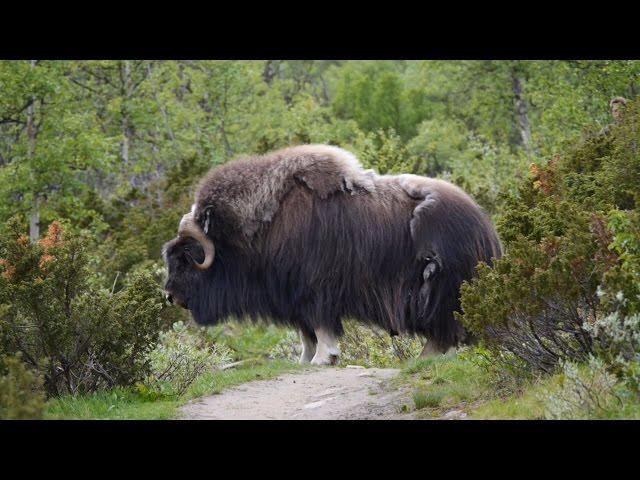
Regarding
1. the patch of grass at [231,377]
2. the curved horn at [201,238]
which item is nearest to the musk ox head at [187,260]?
the curved horn at [201,238]

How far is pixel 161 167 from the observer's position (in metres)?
19.8

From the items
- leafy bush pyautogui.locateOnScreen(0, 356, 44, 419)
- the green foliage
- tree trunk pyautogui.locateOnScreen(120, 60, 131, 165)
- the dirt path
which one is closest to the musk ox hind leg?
the green foliage

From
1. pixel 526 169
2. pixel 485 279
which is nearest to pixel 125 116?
pixel 526 169

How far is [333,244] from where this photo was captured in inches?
278

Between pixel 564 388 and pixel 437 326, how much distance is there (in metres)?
2.31

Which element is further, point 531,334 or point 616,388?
point 531,334

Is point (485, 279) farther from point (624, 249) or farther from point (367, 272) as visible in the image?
point (367, 272)

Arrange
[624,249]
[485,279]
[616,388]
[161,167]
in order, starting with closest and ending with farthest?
1. [616,388]
2. [624,249]
3. [485,279]
4. [161,167]

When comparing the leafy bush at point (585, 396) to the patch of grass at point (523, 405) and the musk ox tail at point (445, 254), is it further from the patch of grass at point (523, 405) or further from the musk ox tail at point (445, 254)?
the musk ox tail at point (445, 254)

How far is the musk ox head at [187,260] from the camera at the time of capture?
7453 millimetres

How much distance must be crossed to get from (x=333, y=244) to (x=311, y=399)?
1.39 meters

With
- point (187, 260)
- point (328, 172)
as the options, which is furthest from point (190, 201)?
point (328, 172)

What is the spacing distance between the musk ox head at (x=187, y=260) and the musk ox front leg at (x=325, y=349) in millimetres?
984

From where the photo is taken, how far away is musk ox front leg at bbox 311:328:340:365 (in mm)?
7203
